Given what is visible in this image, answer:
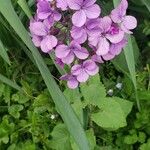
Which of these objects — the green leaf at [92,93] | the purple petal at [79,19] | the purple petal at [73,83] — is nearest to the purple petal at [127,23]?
the purple petal at [79,19]

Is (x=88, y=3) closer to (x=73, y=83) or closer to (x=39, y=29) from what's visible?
(x=39, y=29)

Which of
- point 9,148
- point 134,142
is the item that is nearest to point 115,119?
point 134,142

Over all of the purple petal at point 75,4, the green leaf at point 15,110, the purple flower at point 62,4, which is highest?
the purple flower at point 62,4

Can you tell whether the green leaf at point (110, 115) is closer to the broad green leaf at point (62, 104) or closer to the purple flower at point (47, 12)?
the broad green leaf at point (62, 104)

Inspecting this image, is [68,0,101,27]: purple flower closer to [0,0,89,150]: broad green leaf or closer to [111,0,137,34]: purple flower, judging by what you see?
[111,0,137,34]: purple flower

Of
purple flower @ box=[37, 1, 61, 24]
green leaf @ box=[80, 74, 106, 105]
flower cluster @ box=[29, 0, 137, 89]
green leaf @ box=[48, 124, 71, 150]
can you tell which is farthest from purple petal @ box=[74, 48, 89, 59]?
green leaf @ box=[48, 124, 71, 150]

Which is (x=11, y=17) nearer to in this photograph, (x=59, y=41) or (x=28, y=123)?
(x=59, y=41)
